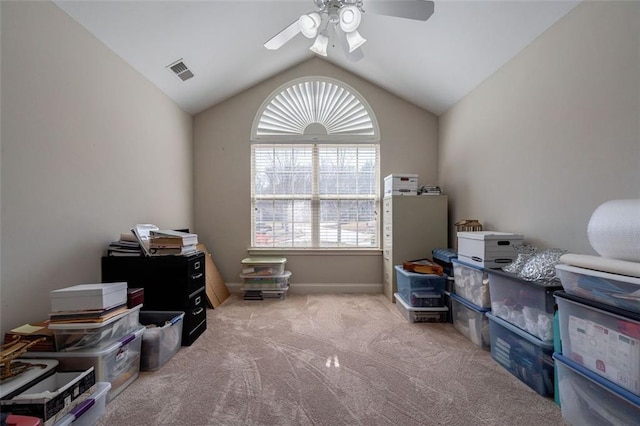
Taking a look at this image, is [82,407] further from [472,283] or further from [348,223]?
[348,223]

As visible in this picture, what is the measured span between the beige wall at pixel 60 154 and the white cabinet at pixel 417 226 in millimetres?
2611

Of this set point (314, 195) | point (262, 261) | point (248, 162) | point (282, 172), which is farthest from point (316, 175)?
point (262, 261)

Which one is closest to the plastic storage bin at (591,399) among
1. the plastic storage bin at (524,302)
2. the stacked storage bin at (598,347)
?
the stacked storage bin at (598,347)

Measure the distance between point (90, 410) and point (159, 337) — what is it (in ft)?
1.66

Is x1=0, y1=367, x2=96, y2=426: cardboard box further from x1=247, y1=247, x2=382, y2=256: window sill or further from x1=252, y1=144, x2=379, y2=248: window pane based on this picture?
x1=252, y1=144, x2=379, y2=248: window pane

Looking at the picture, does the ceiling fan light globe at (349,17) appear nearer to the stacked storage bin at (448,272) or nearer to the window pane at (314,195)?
the window pane at (314,195)

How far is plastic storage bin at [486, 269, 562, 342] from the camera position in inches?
58.8

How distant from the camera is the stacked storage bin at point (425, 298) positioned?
2529mm

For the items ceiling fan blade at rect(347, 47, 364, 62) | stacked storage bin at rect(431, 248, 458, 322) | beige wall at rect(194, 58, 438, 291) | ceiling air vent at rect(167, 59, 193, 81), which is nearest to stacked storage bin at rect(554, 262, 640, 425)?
stacked storage bin at rect(431, 248, 458, 322)

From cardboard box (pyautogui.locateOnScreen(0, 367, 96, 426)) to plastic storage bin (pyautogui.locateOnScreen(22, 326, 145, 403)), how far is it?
0.11 m

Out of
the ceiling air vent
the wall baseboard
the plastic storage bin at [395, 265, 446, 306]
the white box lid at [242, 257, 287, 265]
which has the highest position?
the ceiling air vent

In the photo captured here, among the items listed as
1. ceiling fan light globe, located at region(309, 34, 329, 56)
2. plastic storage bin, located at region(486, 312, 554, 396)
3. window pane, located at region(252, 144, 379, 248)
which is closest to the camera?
plastic storage bin, located at region(486, 312, 554, 396)

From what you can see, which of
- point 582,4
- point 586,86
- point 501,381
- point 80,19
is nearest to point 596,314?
point 501,381

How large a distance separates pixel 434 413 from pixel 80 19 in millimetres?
3271
